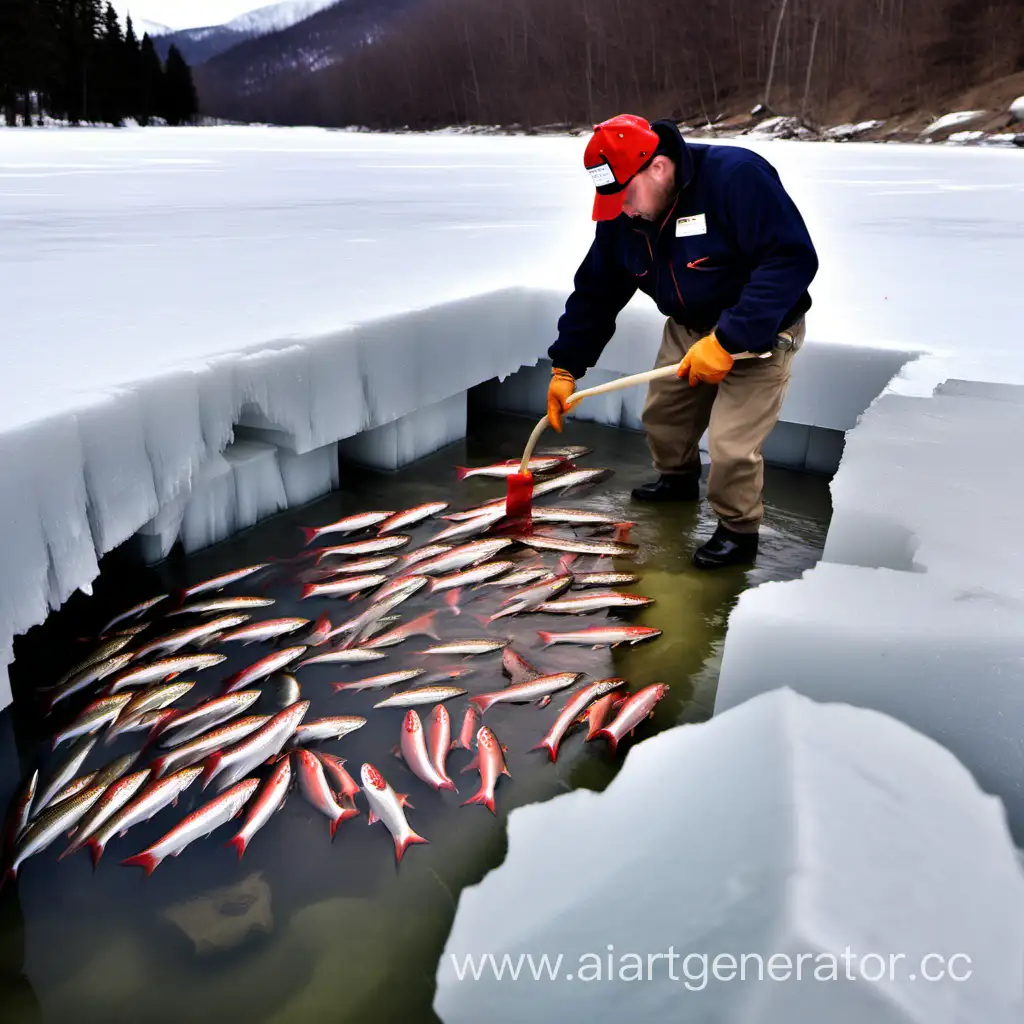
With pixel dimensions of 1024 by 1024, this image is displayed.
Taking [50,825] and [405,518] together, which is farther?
[405,518]

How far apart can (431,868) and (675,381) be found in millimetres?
2814

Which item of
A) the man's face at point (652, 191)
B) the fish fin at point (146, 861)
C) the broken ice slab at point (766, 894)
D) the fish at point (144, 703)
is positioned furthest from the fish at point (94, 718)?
the man's face at point (652, 191)

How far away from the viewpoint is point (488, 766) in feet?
9.59

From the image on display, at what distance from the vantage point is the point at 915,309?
20.0 feet

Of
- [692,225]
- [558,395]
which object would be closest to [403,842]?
[558,395]

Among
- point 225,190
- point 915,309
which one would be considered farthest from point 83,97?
point 915,309

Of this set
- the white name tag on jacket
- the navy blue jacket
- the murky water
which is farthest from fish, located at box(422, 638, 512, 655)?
the white name tag on jacket

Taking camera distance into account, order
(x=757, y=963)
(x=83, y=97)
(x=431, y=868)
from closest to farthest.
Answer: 1. (x=757, y=963)
2. (x=431, y=868)
3. (x=83, y=97)

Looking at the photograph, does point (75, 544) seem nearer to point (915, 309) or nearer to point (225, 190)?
point (915, 309)

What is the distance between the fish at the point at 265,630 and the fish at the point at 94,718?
1.66 ft

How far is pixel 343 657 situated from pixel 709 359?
1.93 m

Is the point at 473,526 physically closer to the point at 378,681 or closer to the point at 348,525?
the point at 348,525

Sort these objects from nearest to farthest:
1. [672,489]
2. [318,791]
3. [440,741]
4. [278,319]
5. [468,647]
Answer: [318,791] → [440,741] → [468,647] → [278,319] → [672,489]

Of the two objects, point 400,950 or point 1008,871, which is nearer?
point 1008,871
